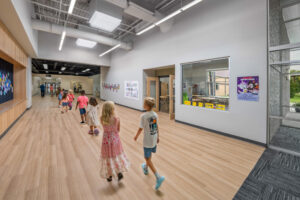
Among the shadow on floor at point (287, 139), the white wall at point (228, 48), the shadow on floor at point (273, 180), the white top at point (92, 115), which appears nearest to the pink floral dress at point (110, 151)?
the shadow on floor at point (273, 180)

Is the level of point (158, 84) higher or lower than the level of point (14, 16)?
lower

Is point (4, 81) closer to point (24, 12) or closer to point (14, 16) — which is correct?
point (24, 12)

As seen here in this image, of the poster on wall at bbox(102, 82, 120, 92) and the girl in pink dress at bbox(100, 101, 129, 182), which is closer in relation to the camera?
the girl in pink dress at bbox(100, 101, 129, 182)

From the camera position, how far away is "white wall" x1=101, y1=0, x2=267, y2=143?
3369 millimetres

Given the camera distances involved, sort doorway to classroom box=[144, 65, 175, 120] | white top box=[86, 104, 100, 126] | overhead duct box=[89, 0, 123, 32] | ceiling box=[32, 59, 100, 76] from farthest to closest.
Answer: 1. ceiling box=[32, 59, 100, 76]
2. doorway to classroom box=[144, 65, 175, 120]
3. overhead duct box=[89, 0, 123, 32]
4. white top box=[86, 104, 100, 126]

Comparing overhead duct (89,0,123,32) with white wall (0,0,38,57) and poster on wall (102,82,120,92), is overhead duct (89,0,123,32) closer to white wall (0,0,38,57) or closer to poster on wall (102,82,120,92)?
white wall (0,0,38,57)

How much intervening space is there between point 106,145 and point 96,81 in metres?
21.5

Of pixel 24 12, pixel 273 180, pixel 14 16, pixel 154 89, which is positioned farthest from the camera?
pixel 154 89

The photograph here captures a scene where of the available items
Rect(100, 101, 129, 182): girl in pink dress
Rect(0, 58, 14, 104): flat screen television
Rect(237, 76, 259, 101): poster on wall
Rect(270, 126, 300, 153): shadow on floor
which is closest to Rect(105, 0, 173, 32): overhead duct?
Rect(237, 76, 259, 101): poster on wall

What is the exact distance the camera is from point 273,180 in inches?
82.3

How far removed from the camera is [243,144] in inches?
135

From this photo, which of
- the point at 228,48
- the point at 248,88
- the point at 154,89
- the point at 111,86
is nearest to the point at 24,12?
the point at 228,48

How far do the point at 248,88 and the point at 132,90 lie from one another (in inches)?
250

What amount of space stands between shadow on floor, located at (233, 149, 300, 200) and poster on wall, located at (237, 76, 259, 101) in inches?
57.1
